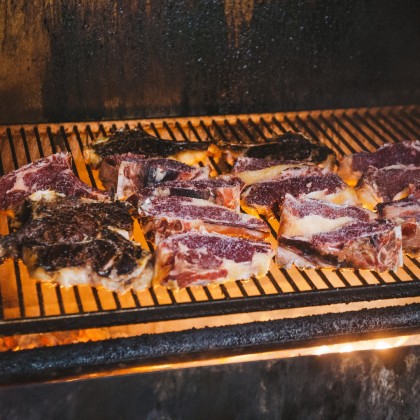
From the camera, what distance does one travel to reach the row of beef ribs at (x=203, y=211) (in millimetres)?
2691

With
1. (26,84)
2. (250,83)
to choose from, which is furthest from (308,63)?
(26,84)

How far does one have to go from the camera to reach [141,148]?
3.48m

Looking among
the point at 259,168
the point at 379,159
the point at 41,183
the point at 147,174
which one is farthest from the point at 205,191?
the point at 379,159

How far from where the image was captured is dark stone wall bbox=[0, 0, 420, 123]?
11.7 feet

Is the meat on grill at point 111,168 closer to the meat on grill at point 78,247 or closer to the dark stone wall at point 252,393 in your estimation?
the meat on grill at point 78,247

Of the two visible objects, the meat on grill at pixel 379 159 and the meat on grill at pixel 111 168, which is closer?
the meat on grill at pixel 111 168

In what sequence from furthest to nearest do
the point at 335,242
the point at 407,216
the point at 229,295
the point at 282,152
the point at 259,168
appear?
the point at 282,152
the point at 259,168
the point at 407,216
the point at 229,295
the point at 335,242

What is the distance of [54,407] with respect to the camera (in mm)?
2443

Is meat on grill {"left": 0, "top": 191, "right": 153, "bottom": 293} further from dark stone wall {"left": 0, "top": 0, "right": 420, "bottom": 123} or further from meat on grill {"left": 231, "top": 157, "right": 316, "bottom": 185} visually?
dark stone wall {"left": 0, "top": 0, "right": 420, "bottom": 123}

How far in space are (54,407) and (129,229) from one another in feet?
2.60

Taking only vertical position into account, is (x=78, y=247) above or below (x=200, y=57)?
below

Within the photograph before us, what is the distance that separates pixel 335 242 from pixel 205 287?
1.90ft

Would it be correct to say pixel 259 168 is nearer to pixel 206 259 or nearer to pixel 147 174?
pixel 147 174

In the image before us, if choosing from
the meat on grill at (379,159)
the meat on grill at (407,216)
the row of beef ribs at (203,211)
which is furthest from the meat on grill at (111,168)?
the meat on grill at (407,216)
